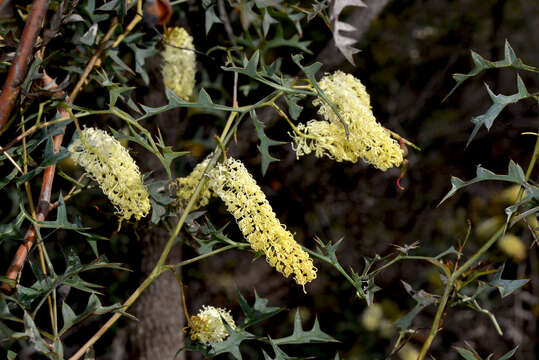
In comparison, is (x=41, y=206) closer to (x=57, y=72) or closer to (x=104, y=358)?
(x=57, y=72)

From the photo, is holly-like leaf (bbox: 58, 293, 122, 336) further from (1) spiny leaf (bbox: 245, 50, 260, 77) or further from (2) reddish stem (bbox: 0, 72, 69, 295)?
(1) spiny leaf (bbox: 245, 50, 260, 77)

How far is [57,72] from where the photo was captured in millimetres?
1079

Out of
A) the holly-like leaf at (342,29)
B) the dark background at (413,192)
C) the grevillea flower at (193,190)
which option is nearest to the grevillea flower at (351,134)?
the holly-like leaf at (342,29)

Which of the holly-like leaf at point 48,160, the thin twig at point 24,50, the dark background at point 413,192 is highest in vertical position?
the thin twig at point 24,50

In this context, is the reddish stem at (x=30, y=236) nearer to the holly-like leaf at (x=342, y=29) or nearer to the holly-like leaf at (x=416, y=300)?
the holly-like leaf at (x=342, y=29)

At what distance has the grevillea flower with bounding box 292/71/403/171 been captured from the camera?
821 mm

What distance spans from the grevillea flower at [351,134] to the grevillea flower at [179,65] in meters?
0.34

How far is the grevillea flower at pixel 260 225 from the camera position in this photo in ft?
2.60

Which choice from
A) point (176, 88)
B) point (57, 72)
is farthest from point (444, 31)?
point (57, 72)

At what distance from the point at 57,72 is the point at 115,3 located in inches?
10.7

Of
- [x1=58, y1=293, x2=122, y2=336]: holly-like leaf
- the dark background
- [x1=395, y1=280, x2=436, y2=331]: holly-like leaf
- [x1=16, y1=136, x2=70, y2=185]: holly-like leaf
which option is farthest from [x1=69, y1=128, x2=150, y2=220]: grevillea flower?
the dark background

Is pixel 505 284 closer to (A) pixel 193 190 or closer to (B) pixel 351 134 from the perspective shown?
(B) pixel 351 134

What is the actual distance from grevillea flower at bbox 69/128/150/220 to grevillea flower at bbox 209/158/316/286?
0.11 meters

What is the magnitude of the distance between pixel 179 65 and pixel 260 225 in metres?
0.45
